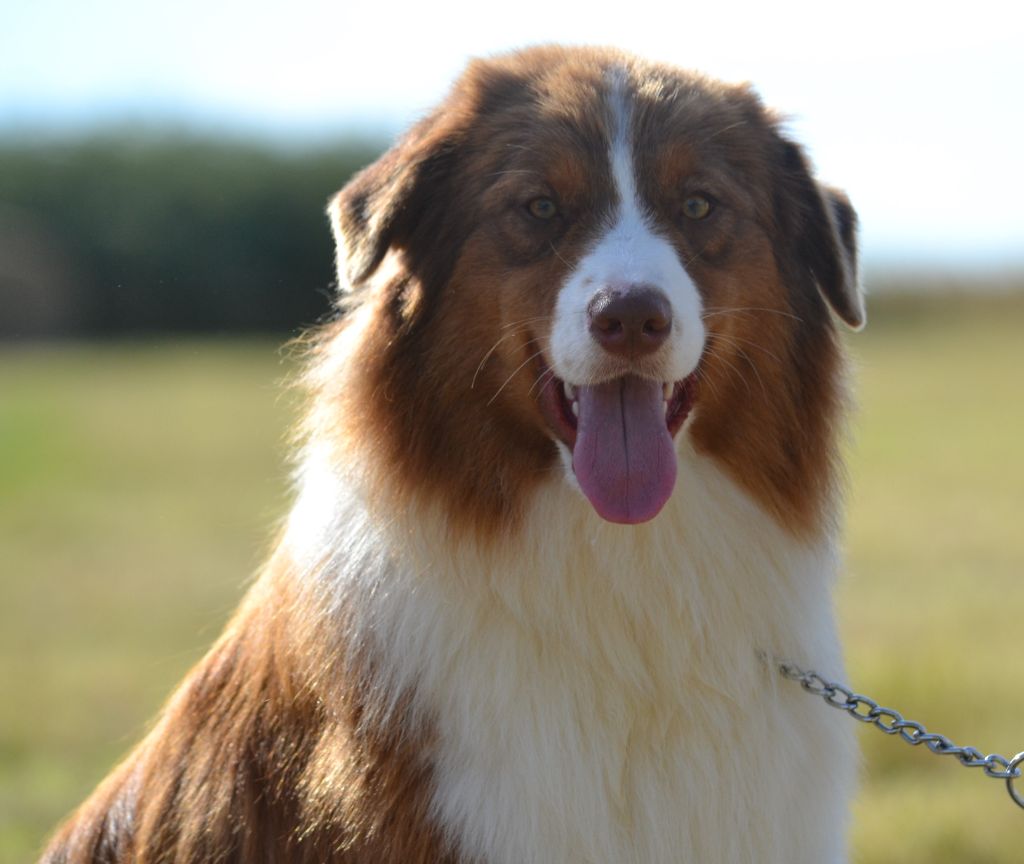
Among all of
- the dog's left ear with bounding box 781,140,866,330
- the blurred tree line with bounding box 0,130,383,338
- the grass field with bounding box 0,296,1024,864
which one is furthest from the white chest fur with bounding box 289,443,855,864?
the blurred tree line with bounding box 0,130,383,338

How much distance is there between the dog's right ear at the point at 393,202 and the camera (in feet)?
13.3

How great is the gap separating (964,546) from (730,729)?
1086cm

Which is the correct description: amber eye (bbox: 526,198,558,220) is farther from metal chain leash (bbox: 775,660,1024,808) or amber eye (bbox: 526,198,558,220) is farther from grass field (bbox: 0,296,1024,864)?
metal chain leash (bbox: 775,660,1024,808)

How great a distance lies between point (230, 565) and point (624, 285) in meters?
11.0

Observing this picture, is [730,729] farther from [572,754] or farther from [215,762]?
[215,762]

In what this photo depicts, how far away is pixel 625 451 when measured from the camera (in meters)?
3.76

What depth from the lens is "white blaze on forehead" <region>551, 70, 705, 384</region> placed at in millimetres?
3633

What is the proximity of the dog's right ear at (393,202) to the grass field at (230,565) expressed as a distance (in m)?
0.77

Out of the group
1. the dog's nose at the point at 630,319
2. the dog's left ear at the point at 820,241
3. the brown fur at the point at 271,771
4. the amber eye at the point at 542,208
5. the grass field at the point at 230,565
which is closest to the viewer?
the dog's nose at the point at 630,319

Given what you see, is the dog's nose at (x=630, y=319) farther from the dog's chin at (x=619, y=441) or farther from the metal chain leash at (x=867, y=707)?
the metal chain leash at (x=867, y=707)

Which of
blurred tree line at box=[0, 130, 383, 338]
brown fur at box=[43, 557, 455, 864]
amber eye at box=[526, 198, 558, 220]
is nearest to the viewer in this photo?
brown fur at box=[43, 557, 455, 864]

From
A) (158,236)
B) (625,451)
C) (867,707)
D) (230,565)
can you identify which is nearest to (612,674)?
(625,451)

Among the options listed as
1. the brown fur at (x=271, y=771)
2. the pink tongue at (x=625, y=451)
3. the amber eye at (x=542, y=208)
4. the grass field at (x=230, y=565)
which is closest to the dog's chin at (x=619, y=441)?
the pink tongue at (x=625, y=451)

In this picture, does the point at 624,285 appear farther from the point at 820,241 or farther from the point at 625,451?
the point at 820,241
